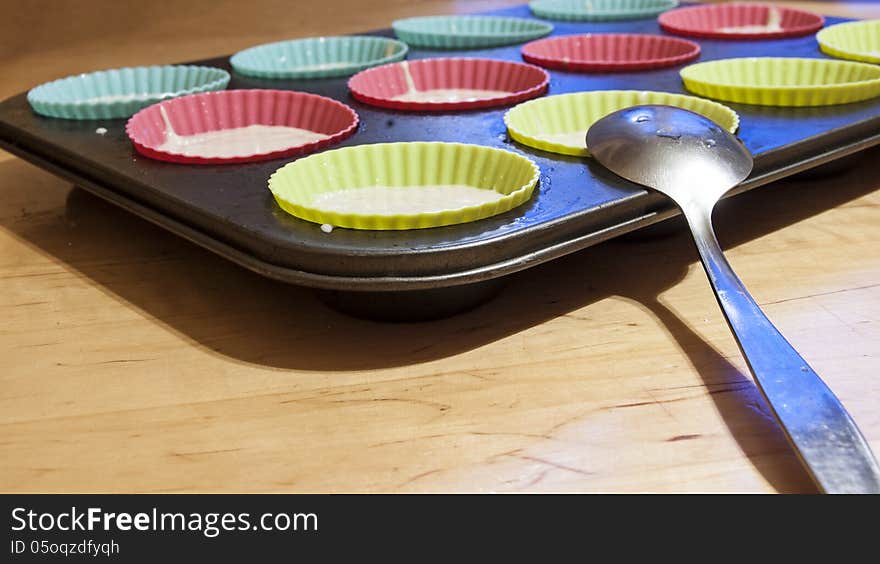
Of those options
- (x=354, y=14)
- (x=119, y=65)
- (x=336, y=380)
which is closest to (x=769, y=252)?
(x=336, y=380)

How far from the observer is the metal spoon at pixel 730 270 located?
1.61 ft

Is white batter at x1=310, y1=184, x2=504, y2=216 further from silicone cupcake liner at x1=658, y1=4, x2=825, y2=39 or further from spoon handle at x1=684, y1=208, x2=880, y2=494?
silicone cupcake liner at x1=658, y1=4, x2=825, y2=39

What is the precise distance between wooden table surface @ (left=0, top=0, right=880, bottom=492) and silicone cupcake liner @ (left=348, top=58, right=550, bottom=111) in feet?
0.86

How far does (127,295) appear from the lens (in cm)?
77

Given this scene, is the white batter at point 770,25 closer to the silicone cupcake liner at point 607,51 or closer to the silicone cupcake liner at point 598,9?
the silicone cupcake liner at point 598,9

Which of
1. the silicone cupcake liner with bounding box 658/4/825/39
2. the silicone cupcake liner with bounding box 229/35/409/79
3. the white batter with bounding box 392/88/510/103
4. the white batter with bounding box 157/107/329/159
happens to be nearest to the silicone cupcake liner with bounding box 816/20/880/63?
the silicone cupcake liner with bounding box 658/4/825/39

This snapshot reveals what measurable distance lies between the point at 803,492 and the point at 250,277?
0.44m

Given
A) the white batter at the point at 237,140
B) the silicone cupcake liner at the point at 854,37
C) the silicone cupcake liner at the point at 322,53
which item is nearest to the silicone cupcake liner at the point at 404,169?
the white batter at the point at 237,140

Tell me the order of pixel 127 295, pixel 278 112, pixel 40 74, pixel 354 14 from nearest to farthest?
pixel 127 295
pixel 278 112
pixel 40 74
pixel 354 14

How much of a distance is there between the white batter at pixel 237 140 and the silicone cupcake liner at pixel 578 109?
18 cm

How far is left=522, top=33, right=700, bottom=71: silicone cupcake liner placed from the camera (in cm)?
107

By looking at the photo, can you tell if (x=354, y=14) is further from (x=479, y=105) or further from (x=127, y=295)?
(x=127, y=295)

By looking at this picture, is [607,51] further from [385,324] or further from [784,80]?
[385,324]

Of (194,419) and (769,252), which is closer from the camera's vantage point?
(194,419)
